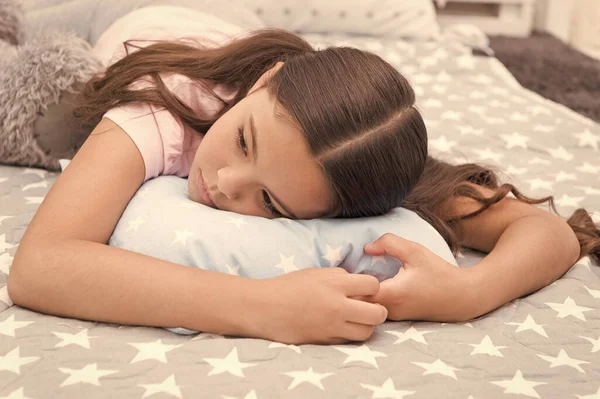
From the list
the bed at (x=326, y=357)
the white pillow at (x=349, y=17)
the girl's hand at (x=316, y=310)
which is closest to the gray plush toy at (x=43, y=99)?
the bed at (x=326, y=357)

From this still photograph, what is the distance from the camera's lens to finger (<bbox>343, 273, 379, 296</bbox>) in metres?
0.85

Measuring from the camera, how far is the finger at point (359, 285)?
33.4 inches

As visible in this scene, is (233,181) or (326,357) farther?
(233,181)

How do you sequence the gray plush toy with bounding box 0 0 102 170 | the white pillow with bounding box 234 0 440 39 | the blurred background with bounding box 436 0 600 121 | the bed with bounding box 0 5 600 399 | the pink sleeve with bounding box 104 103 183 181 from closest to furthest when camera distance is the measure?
1. the bed with bounding box 0 5 600 399
2. the pink sleeve with bounding box 104 103 183 181
3. the gray plush toy with bounding box 0 0 102 170
4. the blurred background with bounding box 436 0 600 121
5. the white pillow with bounding box 234 0 440 39

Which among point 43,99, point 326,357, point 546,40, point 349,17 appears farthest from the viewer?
point 546,40

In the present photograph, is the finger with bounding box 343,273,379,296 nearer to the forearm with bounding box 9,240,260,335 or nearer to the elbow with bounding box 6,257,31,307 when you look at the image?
the forearm with bounding box 9,240,260,335

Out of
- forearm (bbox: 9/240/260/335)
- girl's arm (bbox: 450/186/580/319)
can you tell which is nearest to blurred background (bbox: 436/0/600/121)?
girl's arm (bbox: 450/186/580/319)

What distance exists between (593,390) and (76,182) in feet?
2.34

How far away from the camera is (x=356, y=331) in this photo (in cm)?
84

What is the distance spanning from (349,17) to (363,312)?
1877 mm

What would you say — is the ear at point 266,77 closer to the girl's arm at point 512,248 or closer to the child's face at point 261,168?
the child's face at point 261,168

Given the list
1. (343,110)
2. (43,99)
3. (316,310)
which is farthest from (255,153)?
(43,99)

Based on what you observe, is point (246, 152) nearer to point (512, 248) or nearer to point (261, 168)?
point (261, 168)

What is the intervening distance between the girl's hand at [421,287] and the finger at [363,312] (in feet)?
0.16
